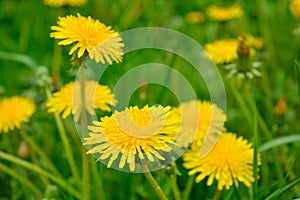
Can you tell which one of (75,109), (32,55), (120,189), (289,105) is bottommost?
(120,189)

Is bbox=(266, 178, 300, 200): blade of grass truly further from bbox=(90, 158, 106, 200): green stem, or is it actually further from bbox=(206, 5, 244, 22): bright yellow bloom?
bbox=(206, 5, 244, 22): bright yellow bloom

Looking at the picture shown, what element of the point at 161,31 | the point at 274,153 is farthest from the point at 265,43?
the point at 274,153

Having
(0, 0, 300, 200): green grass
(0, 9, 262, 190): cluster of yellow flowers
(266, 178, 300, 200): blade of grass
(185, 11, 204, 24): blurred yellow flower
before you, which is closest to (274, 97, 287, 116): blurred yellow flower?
(0, 0, 300, 200): green grass

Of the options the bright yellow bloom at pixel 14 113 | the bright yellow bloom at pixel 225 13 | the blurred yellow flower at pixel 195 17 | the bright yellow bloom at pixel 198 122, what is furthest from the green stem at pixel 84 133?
the blurred yellow flower at pixel 195 17

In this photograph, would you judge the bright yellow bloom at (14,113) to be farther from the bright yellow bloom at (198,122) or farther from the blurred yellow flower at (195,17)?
the blurred yellow flower at (195,17)

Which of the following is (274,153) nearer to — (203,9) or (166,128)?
(166,128)

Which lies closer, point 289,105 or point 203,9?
point 289,105
